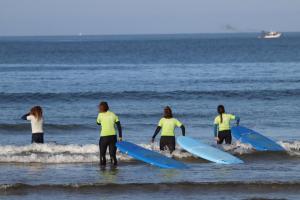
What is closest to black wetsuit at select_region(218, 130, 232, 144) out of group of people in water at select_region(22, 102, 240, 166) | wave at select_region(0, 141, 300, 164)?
group of people in water at select_region(22, 102, 240, 166)

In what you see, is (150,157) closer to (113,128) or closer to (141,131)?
(113,128)

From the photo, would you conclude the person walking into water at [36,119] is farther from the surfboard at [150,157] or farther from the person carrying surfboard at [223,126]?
the person carrying surfboard at [223,126]

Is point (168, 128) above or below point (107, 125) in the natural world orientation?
below

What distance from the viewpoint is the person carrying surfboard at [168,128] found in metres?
16.4

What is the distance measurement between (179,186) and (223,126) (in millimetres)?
4267

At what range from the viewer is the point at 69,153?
18406 millimetres

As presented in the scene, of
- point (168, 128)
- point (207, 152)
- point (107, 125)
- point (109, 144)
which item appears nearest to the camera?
point (107, 125)

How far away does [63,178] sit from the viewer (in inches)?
583

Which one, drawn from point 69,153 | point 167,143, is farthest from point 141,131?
point 167,143

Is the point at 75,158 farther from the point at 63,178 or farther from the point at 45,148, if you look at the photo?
the point at 63,178

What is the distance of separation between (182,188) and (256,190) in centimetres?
140

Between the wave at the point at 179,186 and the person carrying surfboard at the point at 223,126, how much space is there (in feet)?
12.3

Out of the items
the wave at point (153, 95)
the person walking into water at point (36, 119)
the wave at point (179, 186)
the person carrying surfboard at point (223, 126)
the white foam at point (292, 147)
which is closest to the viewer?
the wave at point (179, 186)

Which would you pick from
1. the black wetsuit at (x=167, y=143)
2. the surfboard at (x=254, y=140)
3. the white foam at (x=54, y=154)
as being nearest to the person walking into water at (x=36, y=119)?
the white foam at (x=54, y=154)
